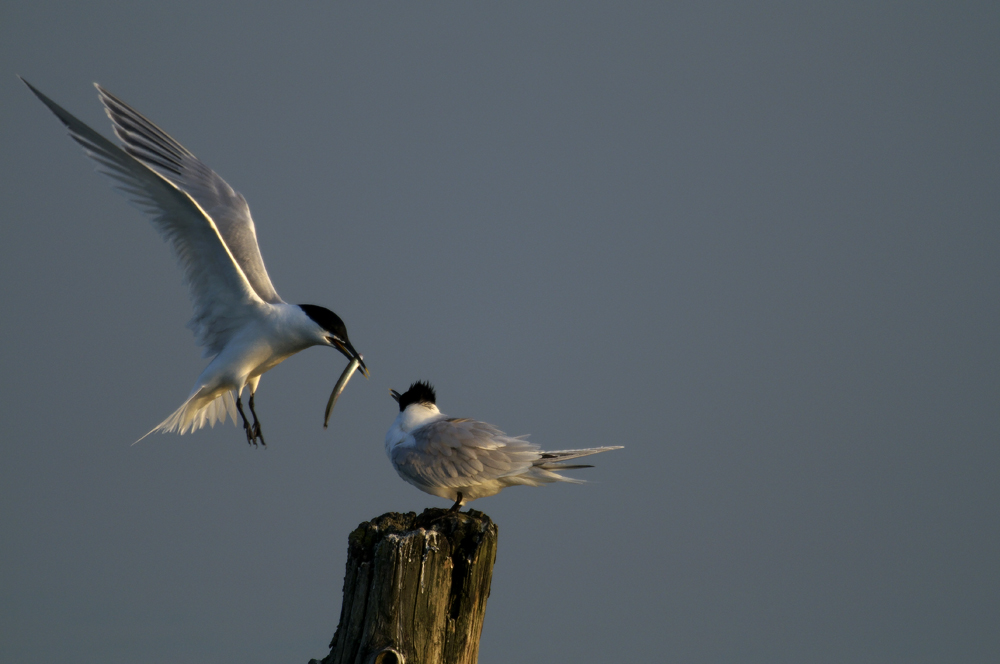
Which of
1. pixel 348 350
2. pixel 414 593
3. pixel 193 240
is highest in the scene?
pixel 193 240

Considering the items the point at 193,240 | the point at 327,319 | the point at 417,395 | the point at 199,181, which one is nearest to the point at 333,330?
the point at 327,319

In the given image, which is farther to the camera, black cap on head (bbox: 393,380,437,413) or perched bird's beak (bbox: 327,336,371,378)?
perched bird's beak (bbox: 327,336,371,378)

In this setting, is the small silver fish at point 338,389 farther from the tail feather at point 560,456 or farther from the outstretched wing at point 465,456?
the tail feather at point 560,456

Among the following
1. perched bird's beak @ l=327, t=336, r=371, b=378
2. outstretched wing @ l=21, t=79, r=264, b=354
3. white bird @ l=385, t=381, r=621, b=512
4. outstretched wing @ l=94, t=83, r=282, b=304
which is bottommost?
white bird @ l=385, t=381, r=621, b=512

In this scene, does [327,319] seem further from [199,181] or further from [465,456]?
[199,181]

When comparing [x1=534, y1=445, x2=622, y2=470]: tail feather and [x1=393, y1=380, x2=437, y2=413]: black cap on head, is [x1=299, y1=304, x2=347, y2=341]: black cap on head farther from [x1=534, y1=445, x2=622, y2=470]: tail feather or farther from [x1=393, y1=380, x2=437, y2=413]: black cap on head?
[x1=534, y1=445, x2=622, y2=470]: tail feather

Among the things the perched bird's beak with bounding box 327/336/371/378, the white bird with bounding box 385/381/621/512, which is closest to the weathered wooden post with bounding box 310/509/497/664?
the white bird with bounding box 385/381/621/512

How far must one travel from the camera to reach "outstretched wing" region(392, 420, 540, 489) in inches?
173

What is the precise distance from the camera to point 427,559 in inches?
133

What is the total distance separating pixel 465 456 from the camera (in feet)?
14.5

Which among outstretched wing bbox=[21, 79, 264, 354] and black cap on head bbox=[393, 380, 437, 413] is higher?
outstretched wing bbox=[21, 79, 264, 354]

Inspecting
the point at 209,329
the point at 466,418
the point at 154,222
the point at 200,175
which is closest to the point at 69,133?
the point at 154,222

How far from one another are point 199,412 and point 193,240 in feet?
4.66

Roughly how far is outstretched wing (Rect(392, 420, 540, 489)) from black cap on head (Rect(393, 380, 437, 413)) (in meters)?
0.59
